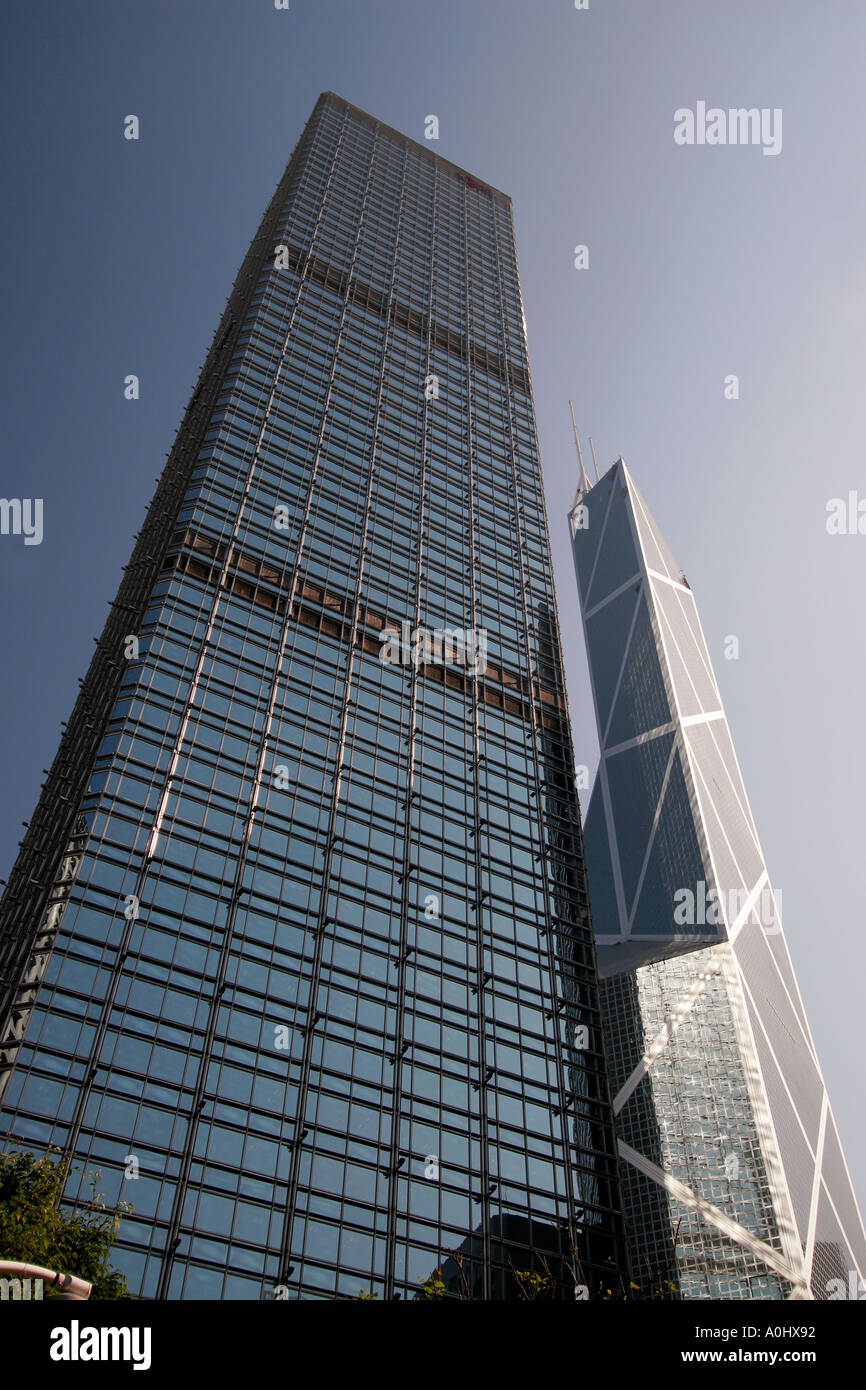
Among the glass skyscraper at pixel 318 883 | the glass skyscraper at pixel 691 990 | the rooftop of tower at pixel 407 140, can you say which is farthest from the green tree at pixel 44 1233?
the rooftop of tower at pixel 407 140

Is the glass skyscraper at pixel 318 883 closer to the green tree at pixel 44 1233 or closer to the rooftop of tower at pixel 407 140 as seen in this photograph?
the green tree at pixel 44 1233

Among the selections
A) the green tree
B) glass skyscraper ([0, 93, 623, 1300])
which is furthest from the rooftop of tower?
the green tree

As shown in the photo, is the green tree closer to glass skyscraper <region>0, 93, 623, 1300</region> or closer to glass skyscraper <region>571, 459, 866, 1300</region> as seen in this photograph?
glass skyscraper <region>0, 93, 623, 1300</region>

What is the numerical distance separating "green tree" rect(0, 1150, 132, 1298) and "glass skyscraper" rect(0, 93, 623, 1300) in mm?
9268

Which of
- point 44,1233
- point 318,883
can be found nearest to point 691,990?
→ point 318,883

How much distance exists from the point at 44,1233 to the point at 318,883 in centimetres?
2256

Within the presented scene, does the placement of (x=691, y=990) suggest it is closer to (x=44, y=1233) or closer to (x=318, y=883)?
(x=318, y=883)

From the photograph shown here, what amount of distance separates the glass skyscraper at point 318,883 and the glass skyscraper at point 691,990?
42906 mm

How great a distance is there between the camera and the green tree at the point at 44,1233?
1878cm

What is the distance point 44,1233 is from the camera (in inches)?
761

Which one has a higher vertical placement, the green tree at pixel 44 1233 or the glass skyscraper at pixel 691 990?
the glass skyscraper at pixel 691 990
